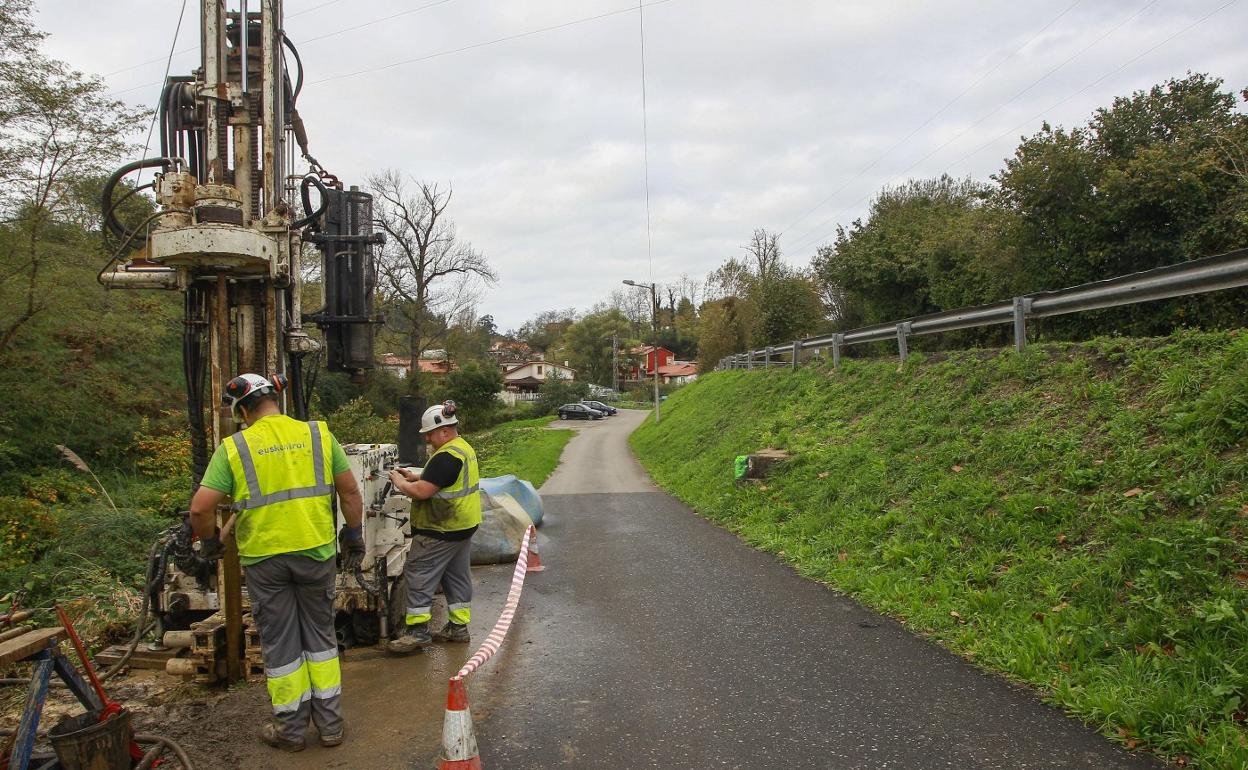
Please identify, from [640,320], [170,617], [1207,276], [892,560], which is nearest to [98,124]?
[170,617]

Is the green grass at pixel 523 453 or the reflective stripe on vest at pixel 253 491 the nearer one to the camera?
the reflective stripe on vest at pixel 253 491

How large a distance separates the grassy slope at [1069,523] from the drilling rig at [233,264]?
4.07 metres

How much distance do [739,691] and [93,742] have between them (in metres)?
3.14

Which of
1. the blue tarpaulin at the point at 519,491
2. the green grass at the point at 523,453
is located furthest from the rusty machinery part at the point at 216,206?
the green grass at the point at 523,453

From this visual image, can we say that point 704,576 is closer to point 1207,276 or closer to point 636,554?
point 636,554

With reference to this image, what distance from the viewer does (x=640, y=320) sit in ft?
312

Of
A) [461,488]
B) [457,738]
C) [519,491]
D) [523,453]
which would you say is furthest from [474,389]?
[457,738]

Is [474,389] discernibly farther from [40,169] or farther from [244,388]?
[244,388]

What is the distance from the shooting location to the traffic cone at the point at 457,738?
11.0ft

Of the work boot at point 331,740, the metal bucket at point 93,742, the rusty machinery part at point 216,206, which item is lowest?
the work boot at point 331,740

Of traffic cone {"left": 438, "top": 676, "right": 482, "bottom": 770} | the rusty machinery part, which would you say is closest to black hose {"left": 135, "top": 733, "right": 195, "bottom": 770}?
traffic cone {"left": 438, "top": 676, "right": 482, "bottom": 770}

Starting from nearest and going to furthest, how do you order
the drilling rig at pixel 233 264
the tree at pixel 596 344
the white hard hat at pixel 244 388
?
the white hard hat at pixel 244 388 → the drilling rig at pixel 233 264 → the tree at pixel 596 344

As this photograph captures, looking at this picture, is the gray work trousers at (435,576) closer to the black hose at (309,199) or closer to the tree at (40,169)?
the black hose at (309,199)

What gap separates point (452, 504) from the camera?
5.55 m
